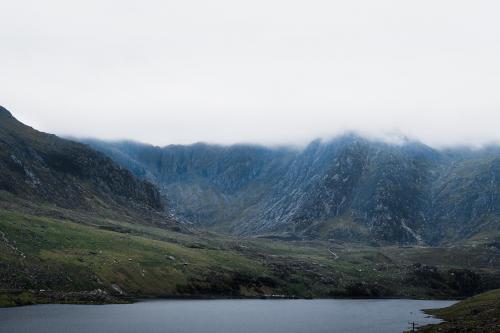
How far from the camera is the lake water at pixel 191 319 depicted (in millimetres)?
130375

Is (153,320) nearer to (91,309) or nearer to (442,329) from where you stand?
(91,309)

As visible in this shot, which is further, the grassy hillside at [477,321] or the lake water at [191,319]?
the lake water at [191,319]

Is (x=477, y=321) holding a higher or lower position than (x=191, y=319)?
higher

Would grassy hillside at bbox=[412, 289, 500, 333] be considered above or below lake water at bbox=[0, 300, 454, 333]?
above

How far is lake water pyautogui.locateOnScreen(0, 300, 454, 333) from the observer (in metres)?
130

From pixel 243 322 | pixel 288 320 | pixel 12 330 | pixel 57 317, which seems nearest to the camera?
pixel 12 330

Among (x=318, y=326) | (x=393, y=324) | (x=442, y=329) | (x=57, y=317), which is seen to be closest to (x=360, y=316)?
(x=393, y=324)

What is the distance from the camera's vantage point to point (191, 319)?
154 metres

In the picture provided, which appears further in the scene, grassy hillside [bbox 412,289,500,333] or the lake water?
the lake water

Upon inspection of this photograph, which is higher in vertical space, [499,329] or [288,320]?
[499,329]

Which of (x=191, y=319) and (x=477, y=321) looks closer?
(x=477, y=321)

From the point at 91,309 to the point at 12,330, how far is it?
4855 cm

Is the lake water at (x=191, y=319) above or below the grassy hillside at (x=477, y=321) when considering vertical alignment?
below

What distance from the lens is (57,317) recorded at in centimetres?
14175
